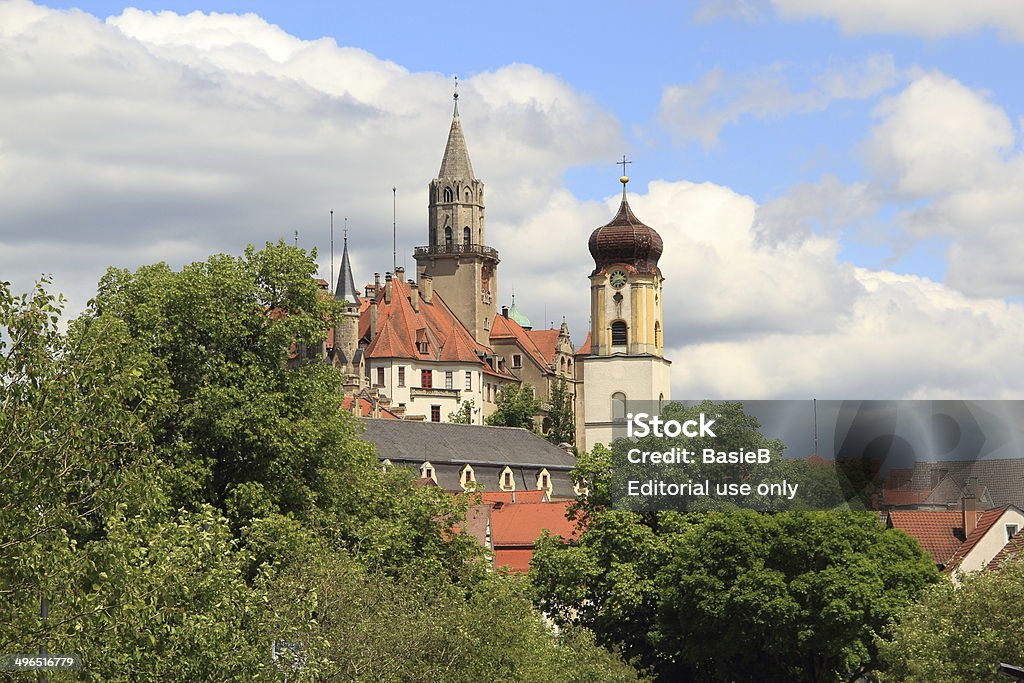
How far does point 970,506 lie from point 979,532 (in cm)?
530

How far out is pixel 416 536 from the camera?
58.2 meters

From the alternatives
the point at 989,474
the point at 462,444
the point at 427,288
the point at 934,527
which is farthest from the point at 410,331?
the point at 989,474

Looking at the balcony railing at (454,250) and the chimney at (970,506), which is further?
the balcony railing at (454,250)

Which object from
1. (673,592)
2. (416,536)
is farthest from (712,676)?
(416,536)

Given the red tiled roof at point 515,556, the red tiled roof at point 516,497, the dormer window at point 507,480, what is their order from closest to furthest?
the red tiled roof at point 515,556
the red tiled roof at point 516,497
the dormer window at point 507,480

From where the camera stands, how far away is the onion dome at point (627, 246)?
130m

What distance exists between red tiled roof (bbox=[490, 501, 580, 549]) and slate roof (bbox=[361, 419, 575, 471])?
23954 mm

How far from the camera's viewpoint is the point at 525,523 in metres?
96.9

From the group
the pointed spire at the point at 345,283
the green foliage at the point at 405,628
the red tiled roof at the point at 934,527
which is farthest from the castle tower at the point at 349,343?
the green foliage at the point at 405,628

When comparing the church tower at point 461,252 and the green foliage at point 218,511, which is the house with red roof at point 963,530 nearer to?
the green foliage at point 218,511

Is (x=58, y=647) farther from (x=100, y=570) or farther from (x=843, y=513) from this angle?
(x=843, y=513)

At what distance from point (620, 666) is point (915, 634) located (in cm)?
1398

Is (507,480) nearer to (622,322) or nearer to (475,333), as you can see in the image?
(622,322)

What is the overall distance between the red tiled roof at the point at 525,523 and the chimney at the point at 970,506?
2418 cm
